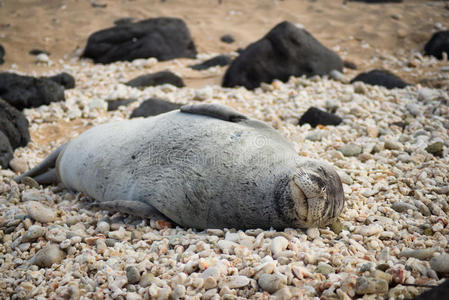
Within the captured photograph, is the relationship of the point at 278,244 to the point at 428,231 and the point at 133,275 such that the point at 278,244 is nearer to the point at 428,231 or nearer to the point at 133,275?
the point at 133,275

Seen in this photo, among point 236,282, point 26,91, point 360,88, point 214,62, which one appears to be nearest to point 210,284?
point 236,282

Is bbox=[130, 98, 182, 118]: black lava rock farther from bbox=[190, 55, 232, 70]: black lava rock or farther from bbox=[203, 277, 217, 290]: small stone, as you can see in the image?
bbox=[203, 277, 217, 290]: small stone

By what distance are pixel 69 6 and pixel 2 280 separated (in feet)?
36.6

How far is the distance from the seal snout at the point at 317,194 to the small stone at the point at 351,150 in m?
1.56

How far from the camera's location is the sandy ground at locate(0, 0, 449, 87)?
8812 mm

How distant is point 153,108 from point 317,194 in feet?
11.1

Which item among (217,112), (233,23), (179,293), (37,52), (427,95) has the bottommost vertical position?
(37,52)

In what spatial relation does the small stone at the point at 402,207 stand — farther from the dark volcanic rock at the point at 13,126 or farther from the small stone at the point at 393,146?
the dark volcanic rock at the point at 13,126

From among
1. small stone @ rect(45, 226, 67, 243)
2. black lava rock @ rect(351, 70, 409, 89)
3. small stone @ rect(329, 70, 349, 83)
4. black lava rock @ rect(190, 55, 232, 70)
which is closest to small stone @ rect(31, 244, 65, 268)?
small stone @ rect(45, 226, 67, 243)

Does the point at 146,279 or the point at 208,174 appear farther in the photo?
the point at 208,174

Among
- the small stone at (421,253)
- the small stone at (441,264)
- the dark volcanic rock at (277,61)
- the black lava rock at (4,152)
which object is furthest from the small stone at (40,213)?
the dark volcanic rock at (277,61)

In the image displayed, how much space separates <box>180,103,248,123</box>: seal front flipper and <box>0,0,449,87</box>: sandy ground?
3.70 meters

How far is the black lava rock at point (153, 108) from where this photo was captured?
5259 mm

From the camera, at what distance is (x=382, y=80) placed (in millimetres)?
6180
